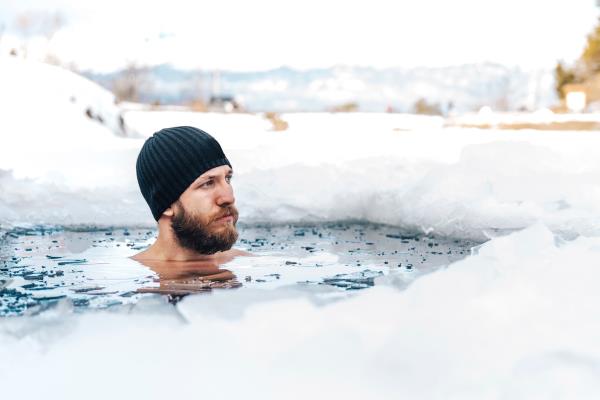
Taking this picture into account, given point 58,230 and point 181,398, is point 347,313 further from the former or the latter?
point 58,230

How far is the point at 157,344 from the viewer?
2309mm

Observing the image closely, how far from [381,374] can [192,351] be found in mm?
510

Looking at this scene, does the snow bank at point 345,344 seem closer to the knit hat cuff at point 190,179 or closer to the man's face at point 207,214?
the man's face at point 207,214

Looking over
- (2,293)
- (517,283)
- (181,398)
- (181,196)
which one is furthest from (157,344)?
(181,196)

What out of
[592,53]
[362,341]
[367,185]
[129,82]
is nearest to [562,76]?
[592,53]

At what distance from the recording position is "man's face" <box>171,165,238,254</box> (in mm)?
4695

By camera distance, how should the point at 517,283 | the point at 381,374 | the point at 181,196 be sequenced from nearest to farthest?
1. the point at 381,374
2. the point at 517,283
3. the point at 181,196

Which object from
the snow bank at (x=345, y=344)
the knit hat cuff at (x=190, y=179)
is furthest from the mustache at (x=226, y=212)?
the snow bank at (x=345, y=344)

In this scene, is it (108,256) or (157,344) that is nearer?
(157,344)

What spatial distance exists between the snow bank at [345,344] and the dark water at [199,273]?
1.88 feet

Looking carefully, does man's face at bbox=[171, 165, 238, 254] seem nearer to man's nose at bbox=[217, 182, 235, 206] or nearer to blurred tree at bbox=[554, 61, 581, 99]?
man's nose at bbox=[217, 182, 235, 206]

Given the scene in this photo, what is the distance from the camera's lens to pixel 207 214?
15.6 feet

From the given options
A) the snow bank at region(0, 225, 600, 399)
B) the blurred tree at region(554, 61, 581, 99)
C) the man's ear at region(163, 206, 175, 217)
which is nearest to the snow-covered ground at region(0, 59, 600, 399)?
the snow bank at region(0, 225, 600, 399)

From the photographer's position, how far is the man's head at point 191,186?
4.79 metres
